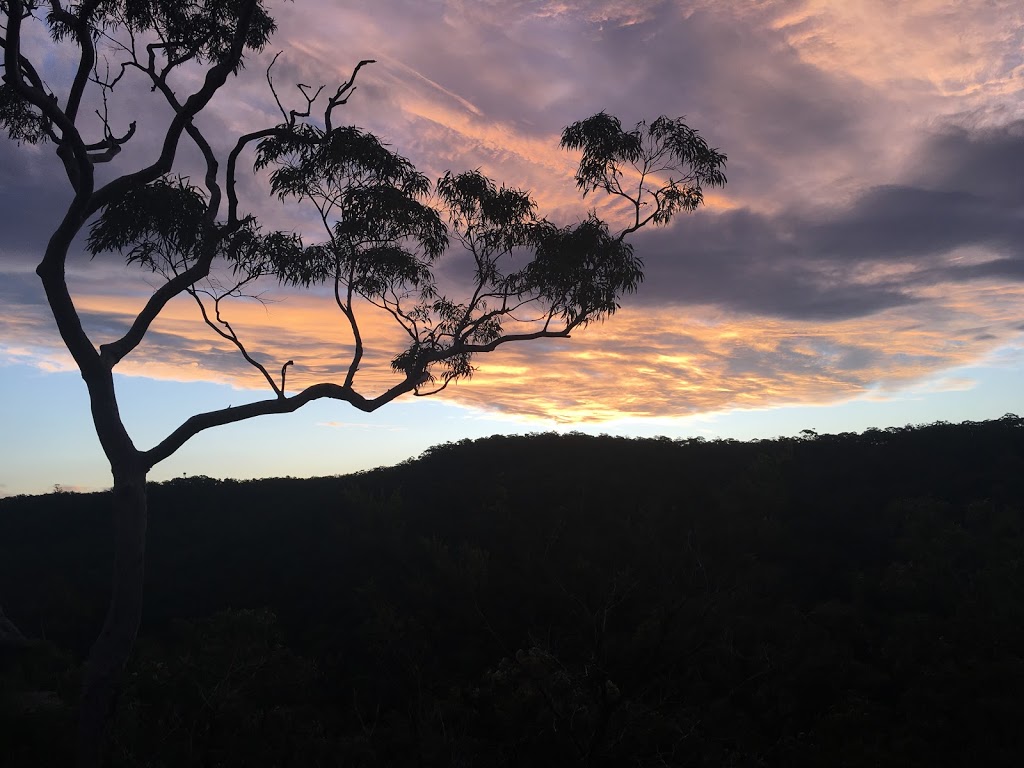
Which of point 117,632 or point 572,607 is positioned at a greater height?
point 117,632

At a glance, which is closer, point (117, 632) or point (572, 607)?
point (117, 632)

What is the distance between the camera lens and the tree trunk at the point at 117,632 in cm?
1077

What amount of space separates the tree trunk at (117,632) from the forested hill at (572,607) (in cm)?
113

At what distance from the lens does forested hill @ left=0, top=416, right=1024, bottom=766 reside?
12.2 m

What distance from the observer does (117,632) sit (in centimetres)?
1120

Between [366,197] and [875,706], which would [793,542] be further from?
[366,197]

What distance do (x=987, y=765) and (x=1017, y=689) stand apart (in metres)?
2.02

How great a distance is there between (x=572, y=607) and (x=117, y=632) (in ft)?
30.4

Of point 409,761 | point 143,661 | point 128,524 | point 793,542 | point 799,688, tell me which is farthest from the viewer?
point 793,542

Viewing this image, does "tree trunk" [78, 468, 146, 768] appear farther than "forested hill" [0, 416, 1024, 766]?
No

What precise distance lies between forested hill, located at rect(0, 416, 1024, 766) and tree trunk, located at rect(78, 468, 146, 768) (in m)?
1.13

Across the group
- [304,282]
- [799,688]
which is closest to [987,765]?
[799,688]

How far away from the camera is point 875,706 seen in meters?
12.7

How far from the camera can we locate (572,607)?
56.8 feet
